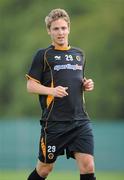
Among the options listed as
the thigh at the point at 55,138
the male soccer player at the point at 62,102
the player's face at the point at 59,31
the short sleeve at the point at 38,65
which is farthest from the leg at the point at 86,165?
the player's face at the point at 59,31

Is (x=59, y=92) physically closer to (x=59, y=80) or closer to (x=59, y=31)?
(x=59, y=80)

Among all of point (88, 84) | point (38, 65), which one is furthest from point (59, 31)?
point (88, 84)

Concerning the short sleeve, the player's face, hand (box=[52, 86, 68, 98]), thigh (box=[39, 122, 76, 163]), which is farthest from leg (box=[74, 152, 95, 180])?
the player's face

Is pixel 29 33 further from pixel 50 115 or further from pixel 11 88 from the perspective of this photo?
pixel 50 115

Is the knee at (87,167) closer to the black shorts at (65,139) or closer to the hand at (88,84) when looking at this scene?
the black shorts at (65,139)

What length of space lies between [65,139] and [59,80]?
60 cm

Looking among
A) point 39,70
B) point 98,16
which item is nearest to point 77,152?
point 39,70

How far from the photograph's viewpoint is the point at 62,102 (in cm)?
943

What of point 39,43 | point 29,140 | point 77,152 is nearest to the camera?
point 77,152

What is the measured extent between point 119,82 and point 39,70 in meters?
22.4

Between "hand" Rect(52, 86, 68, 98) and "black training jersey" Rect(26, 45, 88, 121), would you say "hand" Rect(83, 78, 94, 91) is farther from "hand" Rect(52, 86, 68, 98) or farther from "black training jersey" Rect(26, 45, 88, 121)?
"hand" Rect(52, 86, 68, 98)

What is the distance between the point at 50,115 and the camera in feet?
31.1

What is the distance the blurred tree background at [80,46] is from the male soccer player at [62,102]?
21267 mm

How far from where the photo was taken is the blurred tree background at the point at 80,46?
103 ft
